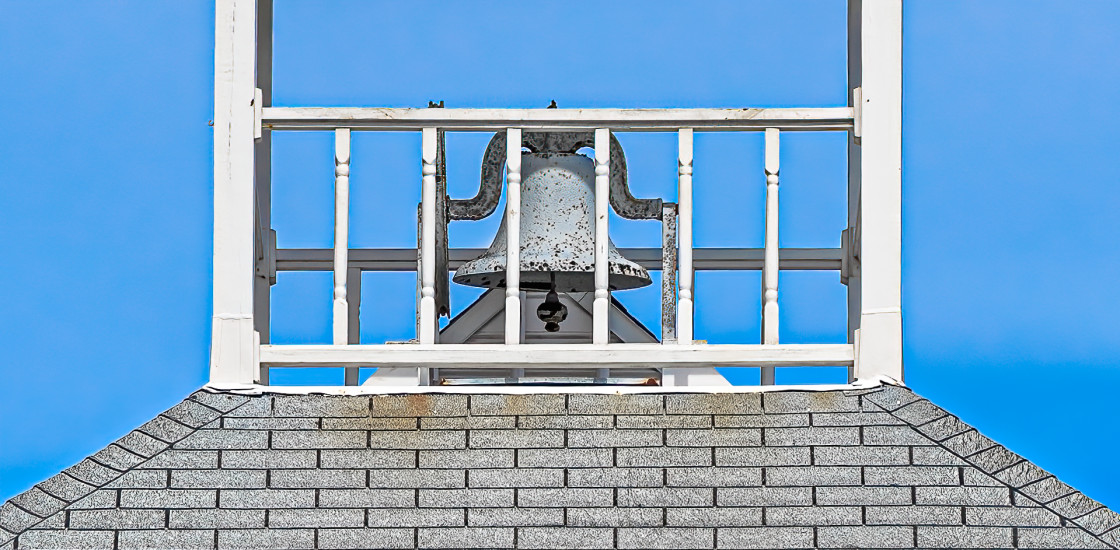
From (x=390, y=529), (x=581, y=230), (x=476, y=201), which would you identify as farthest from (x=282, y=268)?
(x=390, y=529)

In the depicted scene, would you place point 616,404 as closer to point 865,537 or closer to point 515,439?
point 515,439

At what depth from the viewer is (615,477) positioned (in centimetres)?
623

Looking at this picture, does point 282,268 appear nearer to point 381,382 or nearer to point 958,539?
point 381,382

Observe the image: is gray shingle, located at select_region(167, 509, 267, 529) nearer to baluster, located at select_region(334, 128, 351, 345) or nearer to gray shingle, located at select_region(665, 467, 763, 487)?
baluster, located at select_region(334, 128, 351, 345)

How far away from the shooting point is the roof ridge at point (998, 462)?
595 centimetres

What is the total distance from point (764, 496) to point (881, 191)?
4.73 ft

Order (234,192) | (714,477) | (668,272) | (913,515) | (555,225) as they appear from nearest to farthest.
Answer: (913,515) < (714,477) < (234,192) < (555,225) < (668,272)

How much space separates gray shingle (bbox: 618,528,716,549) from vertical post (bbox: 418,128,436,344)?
4.38 ft

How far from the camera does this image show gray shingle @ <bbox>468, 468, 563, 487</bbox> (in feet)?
20.4

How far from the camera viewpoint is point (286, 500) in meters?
6.14

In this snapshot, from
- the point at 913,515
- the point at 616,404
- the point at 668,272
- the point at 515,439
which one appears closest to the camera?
the point at 913,515

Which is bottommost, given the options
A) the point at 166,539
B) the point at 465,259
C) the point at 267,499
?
the point at 166,539

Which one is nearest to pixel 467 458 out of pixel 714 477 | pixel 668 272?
pixel 714 477

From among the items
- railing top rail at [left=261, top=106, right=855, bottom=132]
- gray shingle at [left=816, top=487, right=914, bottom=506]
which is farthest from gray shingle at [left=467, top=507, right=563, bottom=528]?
railing top rail at [left=261, top=106, right=855, bottom=132]
